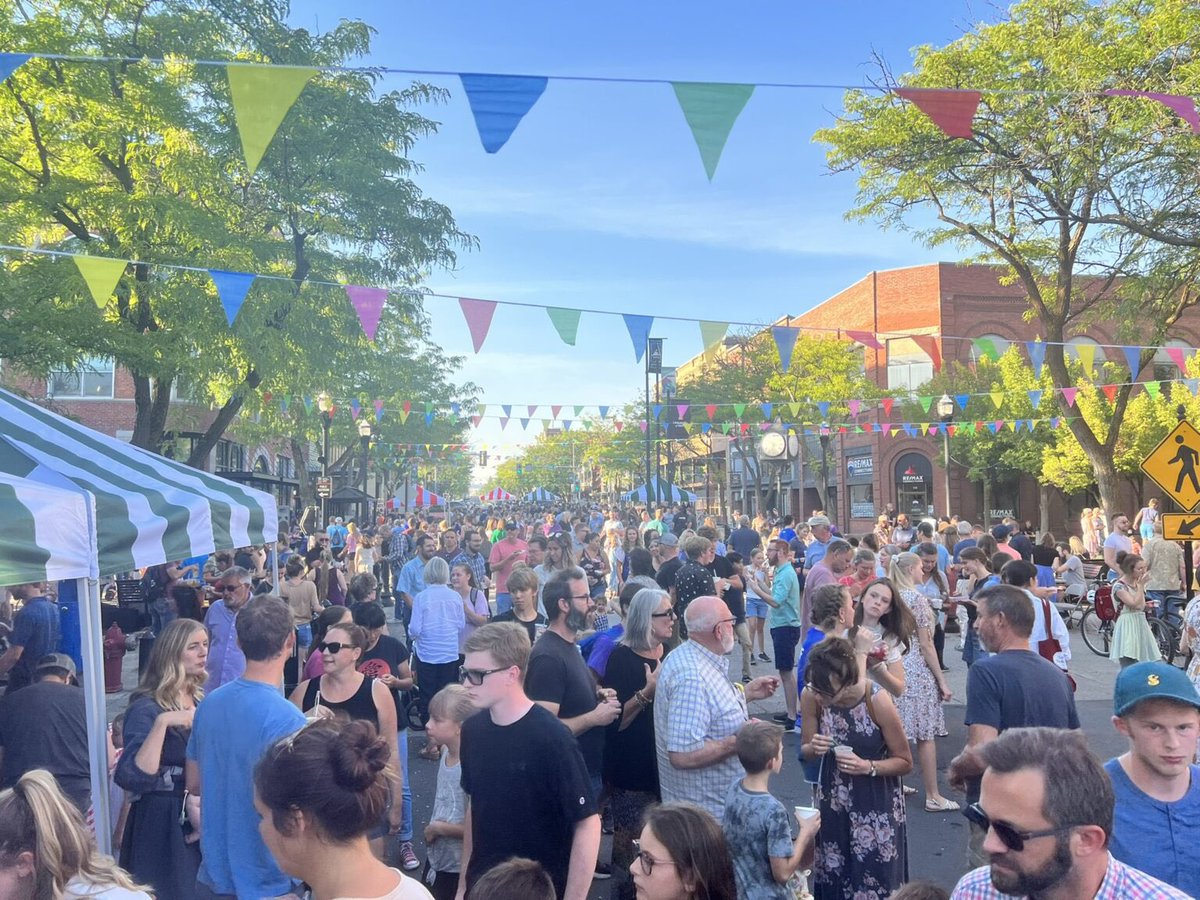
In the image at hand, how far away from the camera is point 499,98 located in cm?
670

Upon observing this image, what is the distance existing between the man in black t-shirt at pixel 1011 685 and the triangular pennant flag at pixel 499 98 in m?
4.73

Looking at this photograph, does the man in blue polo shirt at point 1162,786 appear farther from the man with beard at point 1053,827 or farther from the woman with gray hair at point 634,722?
the woman with gray hair at point 634,722

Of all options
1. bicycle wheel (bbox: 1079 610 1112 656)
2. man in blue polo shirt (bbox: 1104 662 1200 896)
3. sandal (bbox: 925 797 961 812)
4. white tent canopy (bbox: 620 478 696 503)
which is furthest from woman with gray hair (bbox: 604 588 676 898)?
white tent canopy (bbox: 620 478 696 503)

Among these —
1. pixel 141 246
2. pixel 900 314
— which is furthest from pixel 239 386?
pixel 900 314

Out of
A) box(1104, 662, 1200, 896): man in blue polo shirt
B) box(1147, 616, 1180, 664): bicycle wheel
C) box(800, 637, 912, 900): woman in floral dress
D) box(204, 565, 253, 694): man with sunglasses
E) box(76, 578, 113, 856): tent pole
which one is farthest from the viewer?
box(1147, 616, 1180, 664): bicycle wheel

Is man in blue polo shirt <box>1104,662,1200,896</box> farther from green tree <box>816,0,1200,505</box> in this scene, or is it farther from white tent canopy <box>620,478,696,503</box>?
white tent canopy <box>620,478,696,503</box>

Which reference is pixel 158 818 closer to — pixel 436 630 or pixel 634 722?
pixel 634 722

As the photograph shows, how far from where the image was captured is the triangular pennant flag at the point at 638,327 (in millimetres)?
12555

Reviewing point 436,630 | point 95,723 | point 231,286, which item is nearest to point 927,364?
point 231,286

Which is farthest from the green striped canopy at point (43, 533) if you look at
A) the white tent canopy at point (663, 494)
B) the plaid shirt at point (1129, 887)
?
the white tent canopy at point (663, 494)

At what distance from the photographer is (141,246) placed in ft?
48.4

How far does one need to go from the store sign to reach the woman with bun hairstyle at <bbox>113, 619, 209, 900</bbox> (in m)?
43.3

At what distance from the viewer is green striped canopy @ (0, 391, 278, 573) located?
4.97m

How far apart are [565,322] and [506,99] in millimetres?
5751
